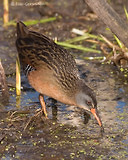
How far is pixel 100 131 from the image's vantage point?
482 cm

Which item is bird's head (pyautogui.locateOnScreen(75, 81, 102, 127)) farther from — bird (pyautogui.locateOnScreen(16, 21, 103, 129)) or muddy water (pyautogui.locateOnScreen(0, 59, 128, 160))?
muddy water (pyautogui.locateOnScreen(0, 59, 128, 160))

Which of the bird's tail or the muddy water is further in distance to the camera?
the bird's tail

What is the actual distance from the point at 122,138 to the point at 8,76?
7.78 ft

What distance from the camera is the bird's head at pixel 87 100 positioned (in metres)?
4.75

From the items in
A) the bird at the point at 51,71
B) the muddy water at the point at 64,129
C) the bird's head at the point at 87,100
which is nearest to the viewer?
the muddy water at the point at 64,129

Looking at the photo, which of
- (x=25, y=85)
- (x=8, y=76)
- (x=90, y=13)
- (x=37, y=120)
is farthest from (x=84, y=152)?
(x=90, y=13)

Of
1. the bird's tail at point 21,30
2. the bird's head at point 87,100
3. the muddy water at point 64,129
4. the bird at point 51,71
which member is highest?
the bird's tail at point 21,30

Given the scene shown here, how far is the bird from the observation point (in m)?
4.88

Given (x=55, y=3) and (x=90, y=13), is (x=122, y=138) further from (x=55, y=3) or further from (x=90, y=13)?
(x=55, y=3)

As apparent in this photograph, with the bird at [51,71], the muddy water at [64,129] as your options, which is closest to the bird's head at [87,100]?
the bird at [51,71]

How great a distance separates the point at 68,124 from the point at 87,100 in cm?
44

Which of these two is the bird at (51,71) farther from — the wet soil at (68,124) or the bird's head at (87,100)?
the wet soil at (68,124)

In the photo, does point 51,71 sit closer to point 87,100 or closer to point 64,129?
point 87,100

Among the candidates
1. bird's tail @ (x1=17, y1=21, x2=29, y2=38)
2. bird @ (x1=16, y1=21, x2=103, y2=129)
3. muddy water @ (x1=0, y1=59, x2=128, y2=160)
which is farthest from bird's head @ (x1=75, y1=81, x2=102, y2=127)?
bird's tail @ (x1=17, y1=21, x2=29, y2=38)
